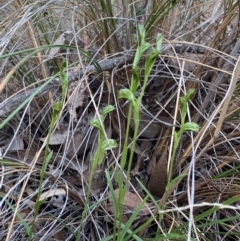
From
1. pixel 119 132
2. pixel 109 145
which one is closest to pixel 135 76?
pixel 109 145

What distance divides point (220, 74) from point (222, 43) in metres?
0.11

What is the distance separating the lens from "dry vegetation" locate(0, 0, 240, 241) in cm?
101

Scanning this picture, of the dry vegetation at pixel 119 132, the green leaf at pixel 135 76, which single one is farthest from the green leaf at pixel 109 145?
the dry vegetation at pixel 119 132

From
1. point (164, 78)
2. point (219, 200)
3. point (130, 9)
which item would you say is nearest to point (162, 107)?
point (164, 78)

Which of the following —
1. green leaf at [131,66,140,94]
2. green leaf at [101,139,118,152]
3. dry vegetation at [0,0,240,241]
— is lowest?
dry vegetation at [0,0,240,241]

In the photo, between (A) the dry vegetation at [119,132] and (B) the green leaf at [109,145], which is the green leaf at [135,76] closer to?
(B) the green leaf at [109,145]

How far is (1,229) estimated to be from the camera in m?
1.00

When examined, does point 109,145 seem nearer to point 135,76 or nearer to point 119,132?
point 135,76

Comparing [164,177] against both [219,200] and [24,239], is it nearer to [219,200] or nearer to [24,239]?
[219,200]

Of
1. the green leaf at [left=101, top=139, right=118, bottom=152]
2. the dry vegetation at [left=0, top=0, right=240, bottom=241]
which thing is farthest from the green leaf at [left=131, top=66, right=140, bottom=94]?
the dry vegetation at [left=0, top=0, right=240, bottom=241]

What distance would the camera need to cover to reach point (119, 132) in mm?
1128

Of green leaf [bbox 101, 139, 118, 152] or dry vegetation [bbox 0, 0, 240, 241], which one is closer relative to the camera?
green leaf [bbox 101, 139, 118, 152]

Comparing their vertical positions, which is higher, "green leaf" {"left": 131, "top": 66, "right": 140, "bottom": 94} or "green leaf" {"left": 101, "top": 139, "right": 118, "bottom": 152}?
"green leaf" {"left": 131, "top": 66, "right": 140, "bottom": 94}

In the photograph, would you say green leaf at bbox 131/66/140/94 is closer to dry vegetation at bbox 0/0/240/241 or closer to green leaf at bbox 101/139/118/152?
green leaf at bbox 101/139/118/152
